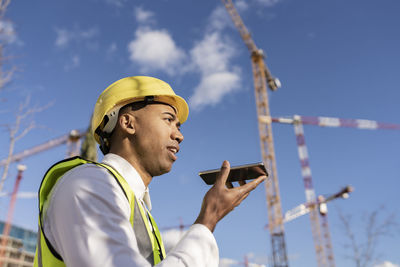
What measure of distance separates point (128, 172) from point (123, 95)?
43cm

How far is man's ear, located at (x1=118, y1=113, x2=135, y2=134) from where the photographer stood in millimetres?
1891

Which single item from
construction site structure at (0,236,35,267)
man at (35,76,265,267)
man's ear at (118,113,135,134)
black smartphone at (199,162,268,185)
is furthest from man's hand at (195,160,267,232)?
construction site structure at (0,236,35,267)

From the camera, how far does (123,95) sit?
1916mm

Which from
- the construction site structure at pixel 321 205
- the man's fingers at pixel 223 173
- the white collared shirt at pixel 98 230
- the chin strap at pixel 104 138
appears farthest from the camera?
the construction site structure at pixel 321 205

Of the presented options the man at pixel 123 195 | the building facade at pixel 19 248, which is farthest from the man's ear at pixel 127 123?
the building facade at pixel 19 248

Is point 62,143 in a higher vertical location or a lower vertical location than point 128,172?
higher

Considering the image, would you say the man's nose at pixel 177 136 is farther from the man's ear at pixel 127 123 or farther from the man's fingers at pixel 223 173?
the man's fingers at pixel 223 173

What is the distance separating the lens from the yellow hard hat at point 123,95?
1.92 metres

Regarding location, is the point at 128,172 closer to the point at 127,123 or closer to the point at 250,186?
the point at 127,123

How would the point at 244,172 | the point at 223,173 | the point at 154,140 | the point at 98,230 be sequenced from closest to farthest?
the point at 98,230 → the point at 223,173 → the point at 244,172 → the point at 154,140

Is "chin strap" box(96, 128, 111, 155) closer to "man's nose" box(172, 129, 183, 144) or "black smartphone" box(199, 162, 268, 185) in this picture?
"man's nose" box(172, 129, 183, 144)

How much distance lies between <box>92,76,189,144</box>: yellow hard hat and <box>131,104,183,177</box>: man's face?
0.08 metres

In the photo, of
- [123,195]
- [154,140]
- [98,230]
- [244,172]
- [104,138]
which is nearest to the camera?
[98,230]

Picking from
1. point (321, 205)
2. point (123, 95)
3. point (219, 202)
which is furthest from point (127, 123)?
point (321, 205)
